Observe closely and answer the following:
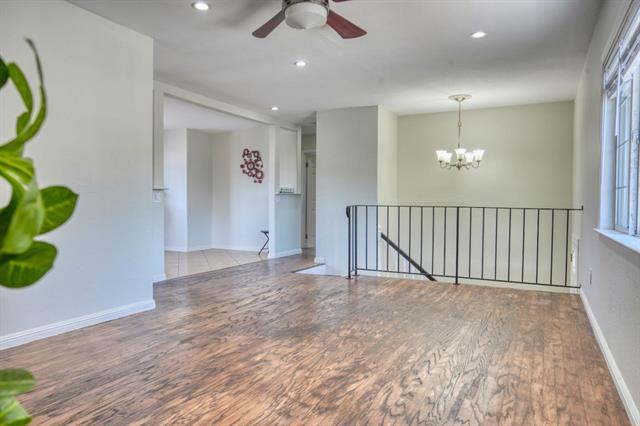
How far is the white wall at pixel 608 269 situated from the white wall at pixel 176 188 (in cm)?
651

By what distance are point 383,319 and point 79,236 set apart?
241cm

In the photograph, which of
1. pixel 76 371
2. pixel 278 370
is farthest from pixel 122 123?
pixel 278 370

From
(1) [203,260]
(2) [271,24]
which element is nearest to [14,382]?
(2) [271,24]

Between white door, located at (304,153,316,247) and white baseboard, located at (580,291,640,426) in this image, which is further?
white door, located at (304,153,316,247)

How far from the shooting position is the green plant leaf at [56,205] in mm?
435

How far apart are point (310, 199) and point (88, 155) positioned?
5765 mm

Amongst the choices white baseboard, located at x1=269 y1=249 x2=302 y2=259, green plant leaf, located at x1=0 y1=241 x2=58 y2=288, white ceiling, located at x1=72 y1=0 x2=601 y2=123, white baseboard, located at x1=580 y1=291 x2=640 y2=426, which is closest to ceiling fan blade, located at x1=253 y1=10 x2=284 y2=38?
white ceiling, located at x1=72 y1=0 x2=601 y2=123

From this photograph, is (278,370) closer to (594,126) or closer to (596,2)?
(594,126)

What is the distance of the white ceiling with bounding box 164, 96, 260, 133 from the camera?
5.99m

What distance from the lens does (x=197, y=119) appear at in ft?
23.0

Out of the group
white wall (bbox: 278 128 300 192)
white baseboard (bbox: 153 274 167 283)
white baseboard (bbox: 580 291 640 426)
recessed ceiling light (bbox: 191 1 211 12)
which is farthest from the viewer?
white wall (bbox: 278 128 300 192)

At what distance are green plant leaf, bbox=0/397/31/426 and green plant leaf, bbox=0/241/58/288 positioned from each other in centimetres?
13

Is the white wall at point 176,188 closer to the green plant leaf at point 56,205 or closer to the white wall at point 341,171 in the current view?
the white wall at point 341,171

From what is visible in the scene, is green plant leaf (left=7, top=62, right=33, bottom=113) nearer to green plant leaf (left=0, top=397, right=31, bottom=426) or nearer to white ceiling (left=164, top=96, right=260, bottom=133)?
green plant leaf (left=0, top=397, right=31, bottom=426)
